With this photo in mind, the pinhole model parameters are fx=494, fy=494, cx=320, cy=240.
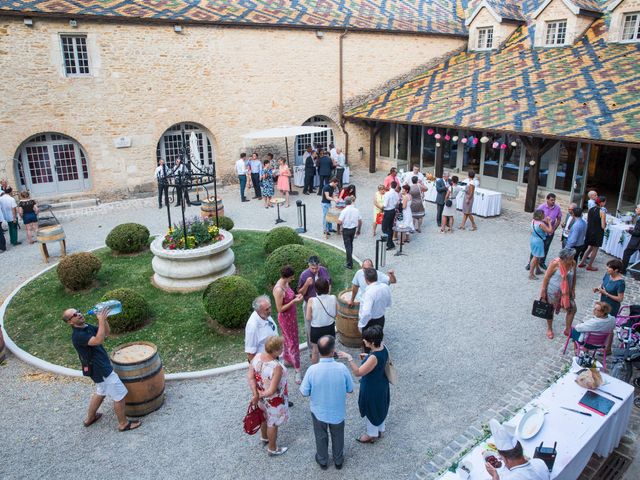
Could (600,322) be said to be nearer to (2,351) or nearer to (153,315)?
(153,315)

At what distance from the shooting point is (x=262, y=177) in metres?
16.2

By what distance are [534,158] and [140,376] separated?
1259 cm

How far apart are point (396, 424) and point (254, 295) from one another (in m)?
3.29

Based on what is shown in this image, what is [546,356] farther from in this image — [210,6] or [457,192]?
[210,6]

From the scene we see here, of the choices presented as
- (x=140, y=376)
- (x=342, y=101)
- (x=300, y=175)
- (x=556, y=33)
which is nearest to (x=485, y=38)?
(x=556, y=33)

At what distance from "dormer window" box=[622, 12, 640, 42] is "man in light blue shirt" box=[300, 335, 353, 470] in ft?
57.6

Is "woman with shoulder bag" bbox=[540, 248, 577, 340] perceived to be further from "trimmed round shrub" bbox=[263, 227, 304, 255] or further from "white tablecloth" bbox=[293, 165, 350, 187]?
"white tablecloth" bbox=[293, 165, 350, 187]

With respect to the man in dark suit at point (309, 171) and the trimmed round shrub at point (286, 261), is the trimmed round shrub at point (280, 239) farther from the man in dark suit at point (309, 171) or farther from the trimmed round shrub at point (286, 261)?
the man in dark suit at point (309, 171)

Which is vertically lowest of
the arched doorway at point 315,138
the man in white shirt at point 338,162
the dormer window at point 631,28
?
the man in white shirt at point 338,162

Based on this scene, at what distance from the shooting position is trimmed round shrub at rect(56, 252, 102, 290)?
9.71 meters

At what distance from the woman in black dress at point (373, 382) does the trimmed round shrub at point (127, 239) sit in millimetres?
8057

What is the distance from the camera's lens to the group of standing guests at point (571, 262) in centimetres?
716

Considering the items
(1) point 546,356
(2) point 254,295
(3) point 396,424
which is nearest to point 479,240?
(1) point 546,356

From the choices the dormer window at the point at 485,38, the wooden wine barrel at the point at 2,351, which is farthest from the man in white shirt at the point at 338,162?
the wooden wine barrel at the point at 2,351
